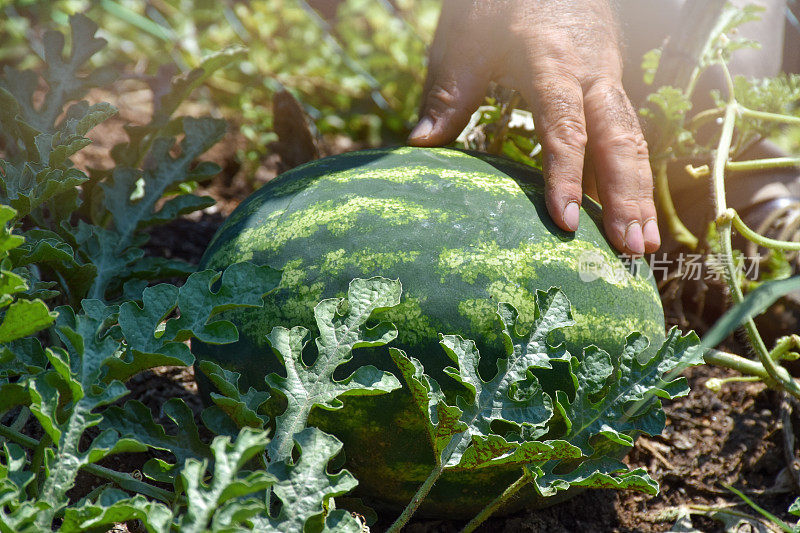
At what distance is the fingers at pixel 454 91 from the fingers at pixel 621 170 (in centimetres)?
37

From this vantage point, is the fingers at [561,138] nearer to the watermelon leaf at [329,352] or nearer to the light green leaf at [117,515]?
the watermelon leaf at [329,352]

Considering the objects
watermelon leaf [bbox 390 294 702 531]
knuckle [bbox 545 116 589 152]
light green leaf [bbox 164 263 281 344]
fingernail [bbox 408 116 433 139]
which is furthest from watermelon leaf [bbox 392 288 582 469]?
fingernail [bbox 408 116 433 139]

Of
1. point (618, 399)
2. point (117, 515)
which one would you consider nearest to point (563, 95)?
point (618, 399)

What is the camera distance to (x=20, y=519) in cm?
119

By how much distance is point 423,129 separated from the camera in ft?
7.20

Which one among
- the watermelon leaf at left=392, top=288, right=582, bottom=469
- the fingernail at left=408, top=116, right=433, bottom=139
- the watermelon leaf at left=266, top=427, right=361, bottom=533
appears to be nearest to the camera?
the watermelon leaf at left=266, top=427, right=361, bottom=533

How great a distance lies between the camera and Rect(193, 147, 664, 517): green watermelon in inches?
63.9

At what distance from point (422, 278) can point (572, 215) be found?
0.45 metres

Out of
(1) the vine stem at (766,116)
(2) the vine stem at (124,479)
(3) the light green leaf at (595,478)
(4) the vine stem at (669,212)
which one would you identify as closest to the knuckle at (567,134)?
(4) the vine stem at (669,212)

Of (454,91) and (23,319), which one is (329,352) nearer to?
(23,319)

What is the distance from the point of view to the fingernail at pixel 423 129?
7.14 feet

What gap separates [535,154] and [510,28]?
50 centimetres

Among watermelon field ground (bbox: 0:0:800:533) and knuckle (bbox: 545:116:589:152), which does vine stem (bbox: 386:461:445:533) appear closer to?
watermelon field ground (bbox: 0:0:800:533)

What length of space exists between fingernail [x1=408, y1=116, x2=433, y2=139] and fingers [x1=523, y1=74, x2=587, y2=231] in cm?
31
